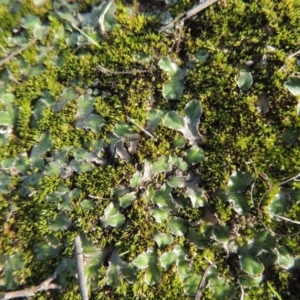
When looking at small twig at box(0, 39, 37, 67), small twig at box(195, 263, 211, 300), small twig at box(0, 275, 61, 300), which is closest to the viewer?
small twig at box(195, 263, 211, 300)

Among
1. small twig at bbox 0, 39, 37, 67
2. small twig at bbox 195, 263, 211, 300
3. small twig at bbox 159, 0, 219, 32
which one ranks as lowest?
small twig at bbox 195, 263, 211, 300

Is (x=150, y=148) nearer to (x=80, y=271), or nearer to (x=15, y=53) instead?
(x=80, y=271)

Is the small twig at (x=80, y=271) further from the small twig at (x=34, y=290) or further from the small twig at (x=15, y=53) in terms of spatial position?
the small twig at (x=15, y=53)

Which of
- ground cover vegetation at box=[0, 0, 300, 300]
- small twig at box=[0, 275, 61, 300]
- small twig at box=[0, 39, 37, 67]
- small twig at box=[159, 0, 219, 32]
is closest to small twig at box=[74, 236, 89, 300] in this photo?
ground cover vegetation at box=[0, 0, 300, 300]

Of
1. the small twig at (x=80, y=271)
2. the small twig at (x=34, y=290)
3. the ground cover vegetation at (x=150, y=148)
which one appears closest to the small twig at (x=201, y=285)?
the ground cover vegetation at (x=150, y=148)

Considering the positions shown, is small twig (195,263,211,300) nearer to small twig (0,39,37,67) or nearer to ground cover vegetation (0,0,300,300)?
ground cover vegetation (0,0,300,300)

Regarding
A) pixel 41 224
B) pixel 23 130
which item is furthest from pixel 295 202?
pixel 23 130

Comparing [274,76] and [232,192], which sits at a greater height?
[274,76]

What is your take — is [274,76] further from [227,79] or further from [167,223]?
[167,223]

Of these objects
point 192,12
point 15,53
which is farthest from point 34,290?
point 192,12
